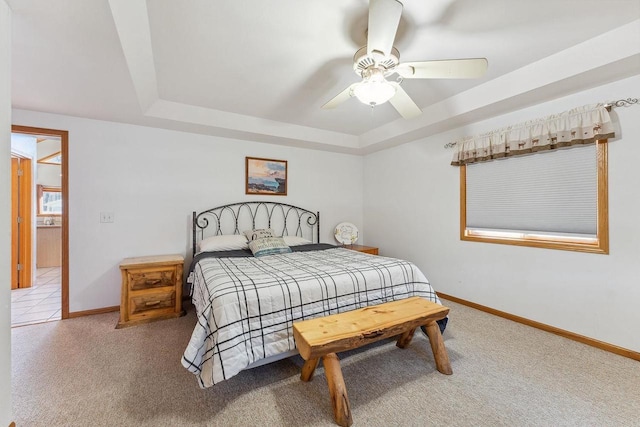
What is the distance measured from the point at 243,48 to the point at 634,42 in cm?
283

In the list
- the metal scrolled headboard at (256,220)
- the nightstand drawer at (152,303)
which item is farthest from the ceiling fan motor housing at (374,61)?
the nightstand drawer at (152,303)

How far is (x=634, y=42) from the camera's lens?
1.77 m

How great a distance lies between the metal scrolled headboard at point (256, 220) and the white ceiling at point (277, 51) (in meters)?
1.31

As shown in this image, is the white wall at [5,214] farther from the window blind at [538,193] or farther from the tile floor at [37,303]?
the window blind at [538,193]

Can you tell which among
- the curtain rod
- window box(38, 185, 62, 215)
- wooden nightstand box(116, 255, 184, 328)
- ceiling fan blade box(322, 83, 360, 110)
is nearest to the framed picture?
wooden nightstand box(116, 255, 184, 328)

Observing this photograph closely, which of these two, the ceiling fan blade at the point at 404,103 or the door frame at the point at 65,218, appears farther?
the door frame at the point at 65,218

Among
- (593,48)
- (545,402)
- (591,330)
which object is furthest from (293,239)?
(593,48)

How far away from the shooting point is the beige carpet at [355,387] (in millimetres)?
1481

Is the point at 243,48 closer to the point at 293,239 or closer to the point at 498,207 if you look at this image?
the point at 293,239

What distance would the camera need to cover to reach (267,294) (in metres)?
1.74

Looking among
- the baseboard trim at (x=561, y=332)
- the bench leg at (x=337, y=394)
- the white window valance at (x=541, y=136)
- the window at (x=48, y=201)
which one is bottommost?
the baseboard trim at (x=561, y=332)

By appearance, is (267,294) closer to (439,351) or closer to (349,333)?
(349,333)

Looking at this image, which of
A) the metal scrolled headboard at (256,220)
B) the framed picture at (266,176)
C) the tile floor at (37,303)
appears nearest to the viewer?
the tile floor at (37,303)

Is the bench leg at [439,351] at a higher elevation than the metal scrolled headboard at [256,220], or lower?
lower
